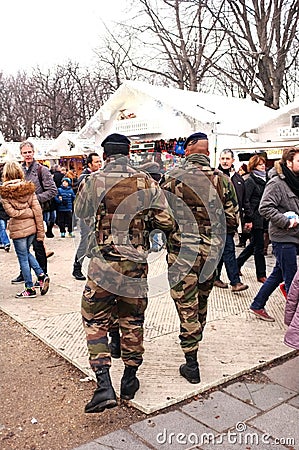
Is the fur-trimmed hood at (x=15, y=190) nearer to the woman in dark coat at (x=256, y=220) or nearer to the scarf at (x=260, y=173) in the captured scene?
the woman in dark coat at (x=256, y=220)

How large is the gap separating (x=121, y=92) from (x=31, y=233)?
32.7 feet

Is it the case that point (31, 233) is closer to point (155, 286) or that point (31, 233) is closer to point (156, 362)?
point (155, 286)

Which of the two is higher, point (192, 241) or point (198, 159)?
point (198, 159)

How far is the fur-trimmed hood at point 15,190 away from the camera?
5.50 meters

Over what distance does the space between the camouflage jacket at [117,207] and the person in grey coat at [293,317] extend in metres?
1.22

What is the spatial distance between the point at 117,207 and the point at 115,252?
→ 31cm

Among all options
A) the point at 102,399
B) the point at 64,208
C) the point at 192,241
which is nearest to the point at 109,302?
the point at 102,399

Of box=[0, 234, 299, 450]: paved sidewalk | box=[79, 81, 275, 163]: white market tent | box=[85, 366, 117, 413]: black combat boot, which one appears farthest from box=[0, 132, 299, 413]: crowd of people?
box=[79, 81, 275, 163]: white market tent

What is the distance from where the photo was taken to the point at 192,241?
361 centimetres

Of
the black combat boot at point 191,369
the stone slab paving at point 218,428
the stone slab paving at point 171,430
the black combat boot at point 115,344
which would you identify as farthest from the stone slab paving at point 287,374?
the black combat boot at point 115,344

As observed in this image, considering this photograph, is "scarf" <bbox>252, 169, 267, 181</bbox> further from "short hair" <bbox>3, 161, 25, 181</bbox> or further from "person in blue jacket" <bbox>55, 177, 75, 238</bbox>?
"person in blue jacket" <bbox>55, 177, 75, 238</bbox>

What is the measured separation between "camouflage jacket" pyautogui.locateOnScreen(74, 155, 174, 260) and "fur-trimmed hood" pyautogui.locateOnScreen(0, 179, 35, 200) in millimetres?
2464

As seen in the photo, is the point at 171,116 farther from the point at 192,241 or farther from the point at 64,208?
the point at 192,241

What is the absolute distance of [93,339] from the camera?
3.18 metres
